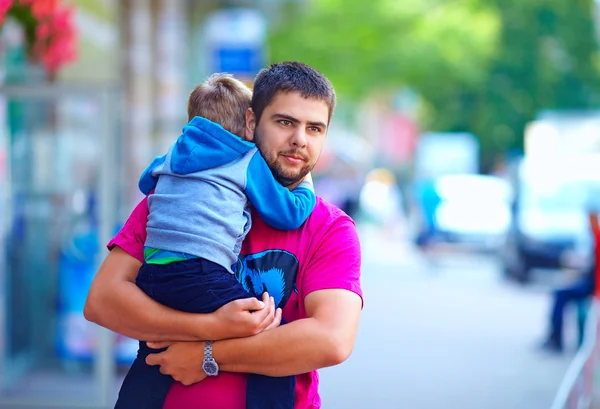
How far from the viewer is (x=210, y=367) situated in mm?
2689

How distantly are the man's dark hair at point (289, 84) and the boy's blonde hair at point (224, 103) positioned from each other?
0.13ft

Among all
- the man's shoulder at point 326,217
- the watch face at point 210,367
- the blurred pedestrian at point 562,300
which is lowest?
the blurred pedestrian at point 562,300

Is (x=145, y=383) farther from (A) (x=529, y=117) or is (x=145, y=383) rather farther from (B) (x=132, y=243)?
(A) (x=529, y=117)

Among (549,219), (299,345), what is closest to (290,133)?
(299,345)

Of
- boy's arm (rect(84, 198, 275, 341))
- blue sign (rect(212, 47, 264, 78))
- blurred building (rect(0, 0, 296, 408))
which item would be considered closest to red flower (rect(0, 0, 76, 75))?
blurred building (rect(0, 0, 296, 408))

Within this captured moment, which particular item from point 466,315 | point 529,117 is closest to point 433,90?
point 529,117

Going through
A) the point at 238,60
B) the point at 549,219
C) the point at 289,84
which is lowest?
the point at 549,219

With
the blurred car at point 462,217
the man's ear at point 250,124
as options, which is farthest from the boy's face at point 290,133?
the blurred car at point 462,217

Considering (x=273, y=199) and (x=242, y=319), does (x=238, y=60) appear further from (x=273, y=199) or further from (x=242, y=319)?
(x=242, y=319)

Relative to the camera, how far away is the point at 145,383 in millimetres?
2768

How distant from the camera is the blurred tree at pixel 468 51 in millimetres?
35094

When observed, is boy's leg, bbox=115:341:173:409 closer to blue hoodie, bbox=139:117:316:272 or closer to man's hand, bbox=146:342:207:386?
man's hand, bbox=146:342:207:386

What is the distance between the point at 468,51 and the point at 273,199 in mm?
35923

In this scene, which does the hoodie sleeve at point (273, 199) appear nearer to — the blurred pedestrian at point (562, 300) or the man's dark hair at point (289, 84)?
the man's dark hair at point (289, 84)
